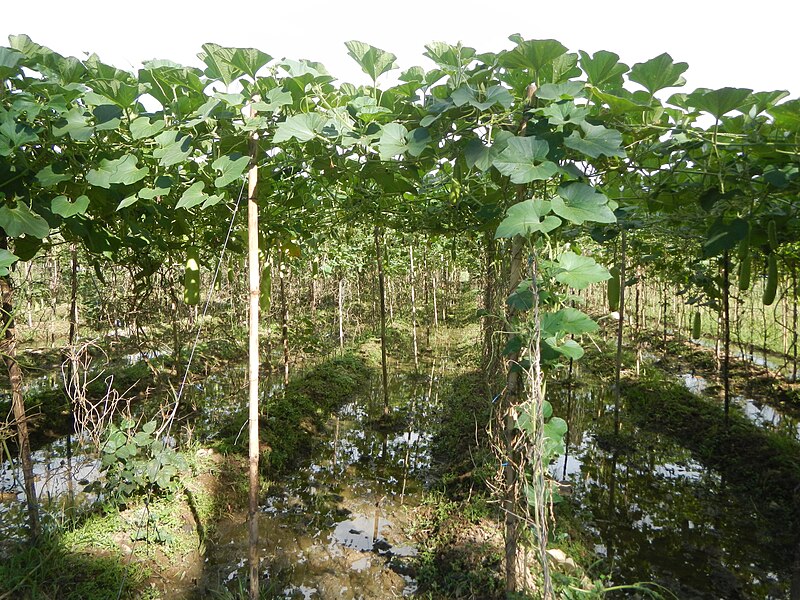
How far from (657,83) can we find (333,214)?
121 inches

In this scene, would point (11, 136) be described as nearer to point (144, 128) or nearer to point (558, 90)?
point (144, 128)

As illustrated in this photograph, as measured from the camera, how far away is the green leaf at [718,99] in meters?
1.80

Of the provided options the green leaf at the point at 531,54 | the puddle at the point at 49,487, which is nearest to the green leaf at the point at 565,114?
the green leaf at the point at 531,54

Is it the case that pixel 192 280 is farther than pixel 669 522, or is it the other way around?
pixel 669 522

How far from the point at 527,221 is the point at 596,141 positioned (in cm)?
46

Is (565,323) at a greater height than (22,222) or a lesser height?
lesser

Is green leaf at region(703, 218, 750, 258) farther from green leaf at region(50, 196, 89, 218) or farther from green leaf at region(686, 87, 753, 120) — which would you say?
green leaf at region(50, 196, 89, 218)

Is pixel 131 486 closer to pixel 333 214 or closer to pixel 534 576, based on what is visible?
pixel 333 214

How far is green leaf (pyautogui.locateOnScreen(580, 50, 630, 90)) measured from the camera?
6.24 ft

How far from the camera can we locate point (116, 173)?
2289mm

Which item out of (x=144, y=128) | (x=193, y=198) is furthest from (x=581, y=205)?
(x=144, y=128)

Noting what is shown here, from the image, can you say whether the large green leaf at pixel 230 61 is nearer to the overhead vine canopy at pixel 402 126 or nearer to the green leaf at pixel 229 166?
the overhead vine canopy at pixel 402 126

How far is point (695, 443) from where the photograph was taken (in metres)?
7.55

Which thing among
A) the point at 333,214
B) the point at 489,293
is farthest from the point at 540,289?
the point at 489,293
